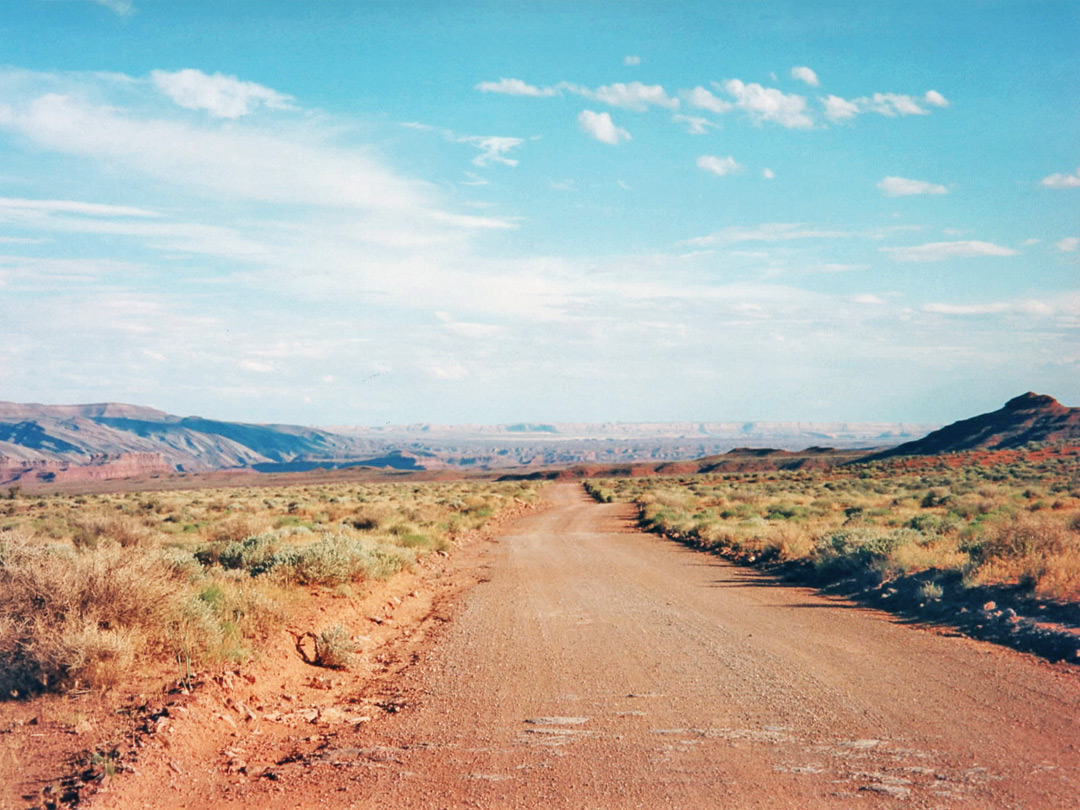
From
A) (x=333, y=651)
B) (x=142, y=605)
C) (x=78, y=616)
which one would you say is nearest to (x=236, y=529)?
(x=333, y=651)

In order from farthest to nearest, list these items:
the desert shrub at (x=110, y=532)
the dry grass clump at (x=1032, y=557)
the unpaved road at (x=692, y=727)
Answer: the desert shrub at (x=110, y=532) < the dry grass clump at (x=1032, y=557) < the unpaved road at (x=692, y=727)

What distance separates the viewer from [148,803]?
16.5 feet

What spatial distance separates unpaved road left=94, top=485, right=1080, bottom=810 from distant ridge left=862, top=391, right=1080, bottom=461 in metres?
88.3

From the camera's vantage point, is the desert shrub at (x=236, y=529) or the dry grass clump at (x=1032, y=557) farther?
the desert shrub at (x=236, y=529)

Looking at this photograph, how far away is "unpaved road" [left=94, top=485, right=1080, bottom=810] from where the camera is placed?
5.16m

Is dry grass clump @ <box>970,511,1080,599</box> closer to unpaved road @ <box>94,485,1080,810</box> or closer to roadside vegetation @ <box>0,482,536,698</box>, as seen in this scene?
unpaved road @ <box>94,485,1080,810</box>

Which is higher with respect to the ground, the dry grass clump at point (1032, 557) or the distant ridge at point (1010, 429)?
the distant ridge at point (1010, 429)

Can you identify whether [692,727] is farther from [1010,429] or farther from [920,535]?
[1010,429]

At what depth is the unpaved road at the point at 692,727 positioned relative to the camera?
203 inches

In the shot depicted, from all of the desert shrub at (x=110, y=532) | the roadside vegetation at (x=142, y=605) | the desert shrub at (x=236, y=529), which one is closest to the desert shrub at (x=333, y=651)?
the roadside vegetation at (x=142, y=605)

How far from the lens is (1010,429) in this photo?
93.1 meters

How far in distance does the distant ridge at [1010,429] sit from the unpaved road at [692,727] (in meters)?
88.3

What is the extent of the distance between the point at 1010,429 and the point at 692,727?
103m

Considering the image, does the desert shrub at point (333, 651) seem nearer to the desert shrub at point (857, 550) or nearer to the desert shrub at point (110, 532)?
→ the desert shrub at point (857, 550)
